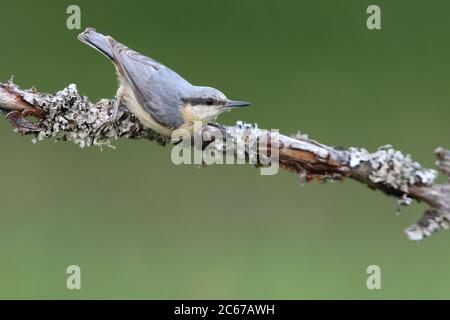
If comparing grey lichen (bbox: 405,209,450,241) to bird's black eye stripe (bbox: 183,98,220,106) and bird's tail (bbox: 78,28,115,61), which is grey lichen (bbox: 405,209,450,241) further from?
bird's tail (bbox: 78,28,115,61)

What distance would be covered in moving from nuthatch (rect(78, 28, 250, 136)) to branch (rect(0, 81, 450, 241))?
99 millimetres

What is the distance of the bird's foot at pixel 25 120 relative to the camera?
6.61ft

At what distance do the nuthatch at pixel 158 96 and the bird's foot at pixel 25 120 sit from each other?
0.20 metres

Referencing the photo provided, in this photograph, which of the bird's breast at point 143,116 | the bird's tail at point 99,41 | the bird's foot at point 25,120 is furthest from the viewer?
the bird's tail at point 99,41

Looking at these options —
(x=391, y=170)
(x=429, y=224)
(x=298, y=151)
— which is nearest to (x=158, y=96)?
(x=298, y=151)

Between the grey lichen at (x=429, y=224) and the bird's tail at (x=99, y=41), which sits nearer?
the grey lichen at (x=429, y=224)

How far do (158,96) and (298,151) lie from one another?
0.53m

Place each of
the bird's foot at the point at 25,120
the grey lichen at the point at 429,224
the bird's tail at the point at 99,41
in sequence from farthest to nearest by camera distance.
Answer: the bird's tail at the point at 99,41, the bird's foot at the point at 25,120, the grey lichen at the point at 429,224

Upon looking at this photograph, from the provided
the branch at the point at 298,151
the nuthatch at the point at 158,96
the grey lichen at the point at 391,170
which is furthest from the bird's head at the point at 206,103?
the grey lichen at the point at 391,170

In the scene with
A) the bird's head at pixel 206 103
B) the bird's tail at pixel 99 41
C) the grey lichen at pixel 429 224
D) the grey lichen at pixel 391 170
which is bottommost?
the grey lichen at pixel 429 224

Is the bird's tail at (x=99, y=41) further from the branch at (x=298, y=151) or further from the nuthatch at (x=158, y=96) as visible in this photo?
the branch at (x=298, y=151)

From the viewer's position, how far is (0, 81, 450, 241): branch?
1854 mm

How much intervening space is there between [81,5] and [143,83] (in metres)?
0.90

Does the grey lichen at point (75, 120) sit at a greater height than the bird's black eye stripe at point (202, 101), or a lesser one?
lesser
